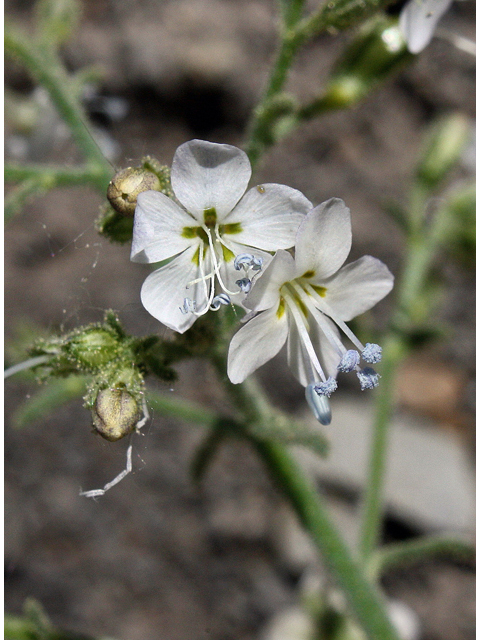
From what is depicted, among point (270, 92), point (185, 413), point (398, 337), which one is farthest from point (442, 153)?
point (185, 413)

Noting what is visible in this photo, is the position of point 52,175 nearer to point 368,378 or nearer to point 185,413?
point 185,413

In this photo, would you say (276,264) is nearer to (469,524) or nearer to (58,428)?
(58,428)

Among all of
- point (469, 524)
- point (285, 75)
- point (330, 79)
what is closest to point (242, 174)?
point (285, 75)

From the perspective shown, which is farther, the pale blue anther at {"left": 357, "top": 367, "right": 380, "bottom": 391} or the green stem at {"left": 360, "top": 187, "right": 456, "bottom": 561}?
the green stem at {"left": 360, "top": 187, "right": 456, "bottom": 561}

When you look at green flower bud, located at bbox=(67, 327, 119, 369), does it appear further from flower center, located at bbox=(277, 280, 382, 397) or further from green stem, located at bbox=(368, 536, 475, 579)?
green stem, located at bbox=(368, 536, 475, 579)

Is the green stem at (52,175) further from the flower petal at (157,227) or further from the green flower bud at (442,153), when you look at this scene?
the green flower bud at (442,153)

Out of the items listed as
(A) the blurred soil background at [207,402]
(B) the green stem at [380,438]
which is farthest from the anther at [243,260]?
(A) the blurred soil background at [207,402]

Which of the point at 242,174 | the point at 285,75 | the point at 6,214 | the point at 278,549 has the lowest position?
the point at 278,549

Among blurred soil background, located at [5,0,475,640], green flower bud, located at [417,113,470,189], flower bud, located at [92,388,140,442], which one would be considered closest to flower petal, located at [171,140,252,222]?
flower bud, located at [92,388,140,442]
